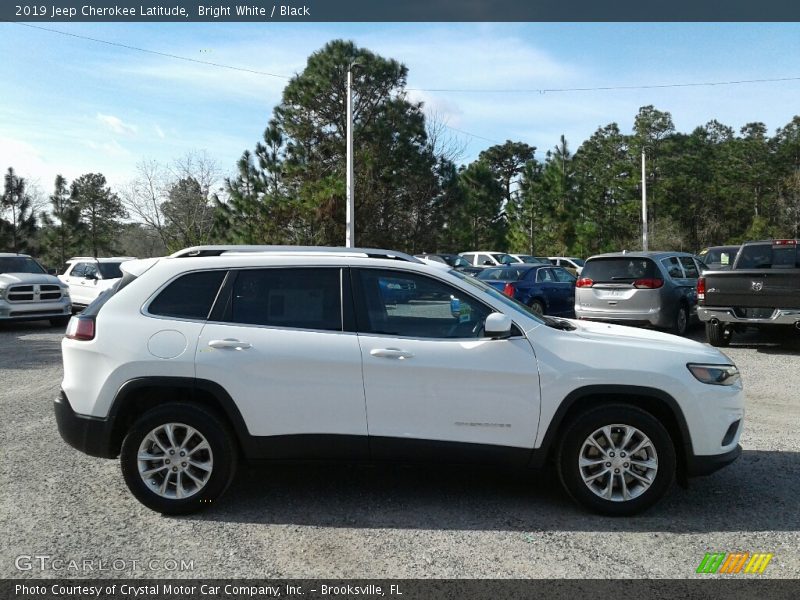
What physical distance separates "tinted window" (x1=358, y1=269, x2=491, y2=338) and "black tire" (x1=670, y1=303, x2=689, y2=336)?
30.9 feet

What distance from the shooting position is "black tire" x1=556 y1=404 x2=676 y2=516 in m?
4.37

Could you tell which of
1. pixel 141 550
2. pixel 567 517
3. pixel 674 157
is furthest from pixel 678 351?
pixel 674 157

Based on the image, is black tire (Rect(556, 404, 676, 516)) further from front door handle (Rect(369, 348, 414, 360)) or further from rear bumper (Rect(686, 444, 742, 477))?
front door handle (Rect(369, 348, 414, 360))

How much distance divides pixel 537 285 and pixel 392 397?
12868 millimetres

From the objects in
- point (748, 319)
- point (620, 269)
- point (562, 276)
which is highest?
point (620, 269)

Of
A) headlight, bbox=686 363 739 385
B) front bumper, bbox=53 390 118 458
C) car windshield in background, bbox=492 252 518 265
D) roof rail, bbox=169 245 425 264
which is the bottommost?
front bumper, bbox=53 390 118 458

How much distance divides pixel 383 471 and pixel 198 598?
2198mm

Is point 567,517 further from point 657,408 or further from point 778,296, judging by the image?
point 778,296

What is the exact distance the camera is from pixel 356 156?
32.3 meters

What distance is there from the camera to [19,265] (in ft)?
57.1

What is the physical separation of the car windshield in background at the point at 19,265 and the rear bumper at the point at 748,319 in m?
15.4

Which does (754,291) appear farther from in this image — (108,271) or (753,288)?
(108,271)

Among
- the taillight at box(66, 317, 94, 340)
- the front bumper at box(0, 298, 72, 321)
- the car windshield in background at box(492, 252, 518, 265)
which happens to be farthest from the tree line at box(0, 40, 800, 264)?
the taillight at box(66, 317, 94, 340)

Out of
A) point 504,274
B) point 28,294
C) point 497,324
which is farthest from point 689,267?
point 28,294
